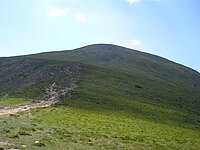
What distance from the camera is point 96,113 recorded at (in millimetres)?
64375

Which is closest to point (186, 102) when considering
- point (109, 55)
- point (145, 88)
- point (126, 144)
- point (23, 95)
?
point (145, 88)

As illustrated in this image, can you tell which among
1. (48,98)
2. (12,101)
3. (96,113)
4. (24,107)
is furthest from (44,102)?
(96,113)

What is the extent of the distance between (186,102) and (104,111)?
1478 inches

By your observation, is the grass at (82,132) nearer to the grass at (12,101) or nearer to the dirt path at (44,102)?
the dirt path at (44,102)

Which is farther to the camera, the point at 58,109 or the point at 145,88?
the point at 145,88

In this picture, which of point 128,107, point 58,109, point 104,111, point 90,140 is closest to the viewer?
point 90,140

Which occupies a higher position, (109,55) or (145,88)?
(109,55)

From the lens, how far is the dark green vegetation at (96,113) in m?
37.1

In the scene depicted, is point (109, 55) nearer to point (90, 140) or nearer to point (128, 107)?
point (128, 107)

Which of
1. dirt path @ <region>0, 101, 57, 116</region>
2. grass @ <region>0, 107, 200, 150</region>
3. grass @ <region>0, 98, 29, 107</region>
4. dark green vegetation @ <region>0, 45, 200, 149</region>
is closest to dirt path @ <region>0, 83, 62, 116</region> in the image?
dirt path @ <region>0, 101, 57, 116</region>

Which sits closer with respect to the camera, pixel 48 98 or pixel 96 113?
pixel 96 113

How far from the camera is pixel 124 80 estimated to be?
361 feet

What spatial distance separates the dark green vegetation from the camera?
1462 inches

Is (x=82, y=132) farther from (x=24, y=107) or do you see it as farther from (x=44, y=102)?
(x=44, y=102)
